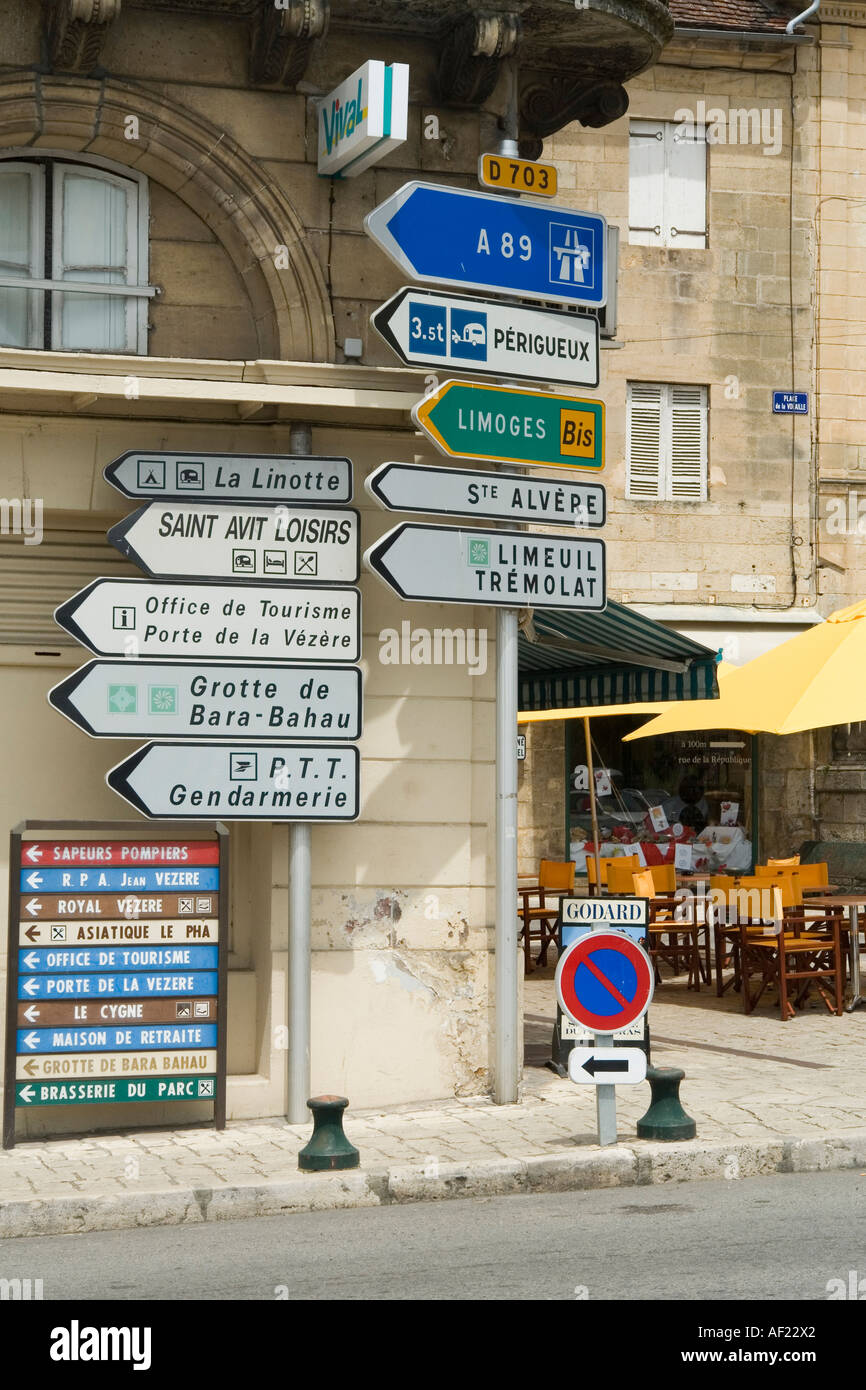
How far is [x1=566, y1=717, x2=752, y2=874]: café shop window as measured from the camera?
2123 centimetres

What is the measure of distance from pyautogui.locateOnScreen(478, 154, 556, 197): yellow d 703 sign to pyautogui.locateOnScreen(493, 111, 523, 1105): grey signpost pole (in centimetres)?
13

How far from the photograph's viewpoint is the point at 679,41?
817 inches

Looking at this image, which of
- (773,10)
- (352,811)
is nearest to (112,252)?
(352,811)

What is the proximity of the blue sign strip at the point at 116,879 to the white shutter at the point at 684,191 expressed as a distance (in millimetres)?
14257

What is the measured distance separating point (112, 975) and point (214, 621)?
1.91 m

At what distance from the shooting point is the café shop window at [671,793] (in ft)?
69.7

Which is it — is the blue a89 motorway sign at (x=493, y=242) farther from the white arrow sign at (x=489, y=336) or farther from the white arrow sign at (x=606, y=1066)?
the white arrow sign at (x=606, y=1066)

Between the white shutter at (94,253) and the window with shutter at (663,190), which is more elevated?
the window with shutter at (663,190)

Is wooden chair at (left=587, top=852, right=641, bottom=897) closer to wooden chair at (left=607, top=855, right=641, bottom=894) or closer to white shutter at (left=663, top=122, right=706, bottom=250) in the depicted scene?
wooden chair at (left=607, top=855, right=641, bottom=894)

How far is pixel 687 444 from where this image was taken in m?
21.1

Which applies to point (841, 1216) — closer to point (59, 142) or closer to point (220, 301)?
point (220, 301)

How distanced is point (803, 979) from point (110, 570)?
Result: 668cm

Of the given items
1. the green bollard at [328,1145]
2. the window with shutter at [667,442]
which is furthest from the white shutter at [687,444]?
the green bollard at [328,1145]

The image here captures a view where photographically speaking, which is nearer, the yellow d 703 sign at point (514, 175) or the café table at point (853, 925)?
the yellow d 703 sign at point (514, 175)
